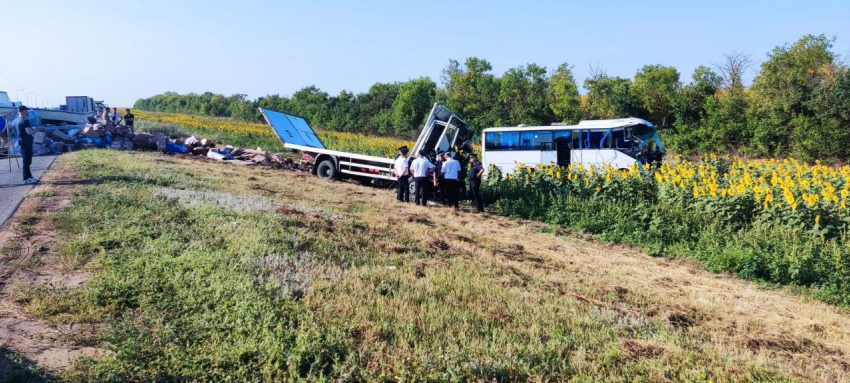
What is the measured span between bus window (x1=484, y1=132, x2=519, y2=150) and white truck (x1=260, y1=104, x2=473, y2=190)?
5.41 meters

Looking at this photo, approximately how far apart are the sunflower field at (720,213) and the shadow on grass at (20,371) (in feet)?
26.4

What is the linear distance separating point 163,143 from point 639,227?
18.8 metres

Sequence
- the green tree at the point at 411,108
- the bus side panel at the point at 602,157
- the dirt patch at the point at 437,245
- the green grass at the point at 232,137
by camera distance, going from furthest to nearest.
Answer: the green tree at the point at 411,108
the green grass at the point at 232,137
the bus side panel at the point at 602,157
the dirt patch at the point at 437,245

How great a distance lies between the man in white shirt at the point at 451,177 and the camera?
41.4 feet

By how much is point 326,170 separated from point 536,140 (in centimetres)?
828

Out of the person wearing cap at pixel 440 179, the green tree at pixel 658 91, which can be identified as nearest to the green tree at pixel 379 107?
the green tree at pixel 658 91

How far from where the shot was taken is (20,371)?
10.5 ft

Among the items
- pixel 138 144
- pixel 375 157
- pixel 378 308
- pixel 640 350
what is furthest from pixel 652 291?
pixel 138 144

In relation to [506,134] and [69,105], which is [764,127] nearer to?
[506,134]

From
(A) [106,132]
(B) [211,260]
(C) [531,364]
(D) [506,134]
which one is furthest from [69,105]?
(C) [531,364]

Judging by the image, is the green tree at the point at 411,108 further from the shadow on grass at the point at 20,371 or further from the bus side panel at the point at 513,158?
the shadow on grass at the point at 20,371

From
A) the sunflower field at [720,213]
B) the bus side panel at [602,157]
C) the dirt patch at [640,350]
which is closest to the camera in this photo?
the dirt patch at [640,350]

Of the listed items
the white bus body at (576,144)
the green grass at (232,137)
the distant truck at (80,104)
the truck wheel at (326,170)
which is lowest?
the truck wheel at (326,170)

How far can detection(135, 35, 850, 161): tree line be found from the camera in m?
25.4
